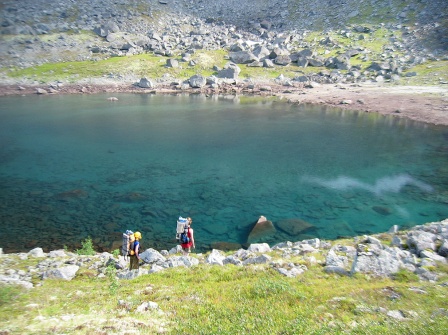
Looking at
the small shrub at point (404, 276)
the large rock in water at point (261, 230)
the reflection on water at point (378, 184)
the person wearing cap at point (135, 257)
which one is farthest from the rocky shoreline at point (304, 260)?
the reflection on water at point (378, 184)

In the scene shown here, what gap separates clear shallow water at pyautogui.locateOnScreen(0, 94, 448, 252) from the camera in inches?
1045

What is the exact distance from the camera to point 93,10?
140625 millimetres

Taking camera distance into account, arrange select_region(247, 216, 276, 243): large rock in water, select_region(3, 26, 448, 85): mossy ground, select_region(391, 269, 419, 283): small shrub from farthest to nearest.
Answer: select_region(3, 26, 448, 85): mossy ground, select_region(247, 216, 276, 243): large rock in water, select_region(391, 269, 419, 283): small shrub

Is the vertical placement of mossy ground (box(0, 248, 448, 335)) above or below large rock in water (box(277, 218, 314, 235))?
above

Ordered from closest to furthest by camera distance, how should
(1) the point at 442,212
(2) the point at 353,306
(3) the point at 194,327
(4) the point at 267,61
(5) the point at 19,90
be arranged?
(3) the point at 194,327
(2) the point at 353,306
(1) the point at 442,212
(5) the point at 19,90
(4) the point at 267,61

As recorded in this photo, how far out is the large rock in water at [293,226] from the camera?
84.7 ft

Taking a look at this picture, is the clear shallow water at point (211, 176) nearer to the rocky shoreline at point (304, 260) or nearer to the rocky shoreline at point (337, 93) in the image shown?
the rocky shoreline at point (304, 260)

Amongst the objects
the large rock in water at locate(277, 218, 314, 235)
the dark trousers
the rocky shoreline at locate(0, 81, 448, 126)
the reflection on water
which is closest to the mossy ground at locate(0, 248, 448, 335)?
the dark trousers

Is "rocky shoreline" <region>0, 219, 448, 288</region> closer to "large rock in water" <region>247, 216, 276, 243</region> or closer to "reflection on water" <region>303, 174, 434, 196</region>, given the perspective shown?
"large rock in water" <region>247, 216, 276, 243</region>

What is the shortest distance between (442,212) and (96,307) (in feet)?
98.0

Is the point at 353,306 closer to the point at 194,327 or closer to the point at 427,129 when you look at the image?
the point at 194,327

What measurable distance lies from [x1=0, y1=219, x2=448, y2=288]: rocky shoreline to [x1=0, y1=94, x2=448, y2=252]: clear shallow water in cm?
539

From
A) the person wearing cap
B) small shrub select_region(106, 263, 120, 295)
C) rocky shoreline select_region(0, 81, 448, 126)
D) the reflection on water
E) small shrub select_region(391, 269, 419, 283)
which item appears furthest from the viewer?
rocky shoreline select_region(0, 81, 448, 126)

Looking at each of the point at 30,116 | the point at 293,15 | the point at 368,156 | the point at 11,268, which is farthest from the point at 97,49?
the point at 11,268
